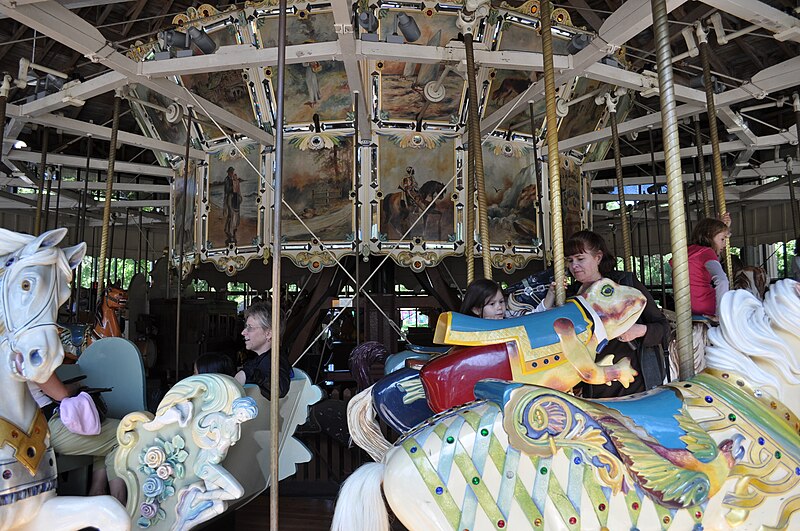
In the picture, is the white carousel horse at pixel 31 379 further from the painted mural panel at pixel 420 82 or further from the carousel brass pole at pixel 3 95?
the painted mural panel at pixel 420 82

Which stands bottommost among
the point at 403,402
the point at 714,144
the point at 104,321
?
the point at 403,402

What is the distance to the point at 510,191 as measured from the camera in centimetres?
780

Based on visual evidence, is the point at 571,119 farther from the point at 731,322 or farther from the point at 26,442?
the point at 26,442

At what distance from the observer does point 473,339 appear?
208 centimetres

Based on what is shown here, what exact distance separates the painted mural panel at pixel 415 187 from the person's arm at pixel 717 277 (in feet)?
14.5

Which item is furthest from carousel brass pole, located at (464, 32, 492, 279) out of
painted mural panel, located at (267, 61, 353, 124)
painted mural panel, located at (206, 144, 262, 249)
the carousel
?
painted mural panel, located at (206, 144, 262, 249)

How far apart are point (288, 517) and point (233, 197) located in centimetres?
484

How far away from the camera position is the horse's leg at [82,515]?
1954 millimetres

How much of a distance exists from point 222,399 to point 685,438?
1690mm

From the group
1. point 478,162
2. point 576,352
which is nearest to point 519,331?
point 576,352

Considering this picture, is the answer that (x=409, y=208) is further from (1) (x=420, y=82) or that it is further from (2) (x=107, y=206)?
(2) (x=107, y=206)

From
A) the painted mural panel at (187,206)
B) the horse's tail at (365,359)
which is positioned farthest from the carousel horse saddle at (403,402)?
the painted mural panel at (187,206)

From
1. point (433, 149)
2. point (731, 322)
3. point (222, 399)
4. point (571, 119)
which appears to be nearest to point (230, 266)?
point (433, 149)

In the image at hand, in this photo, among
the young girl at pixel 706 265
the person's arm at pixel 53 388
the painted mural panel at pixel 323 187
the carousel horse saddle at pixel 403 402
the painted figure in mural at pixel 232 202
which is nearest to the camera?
the person's arm at pixel 53 388
